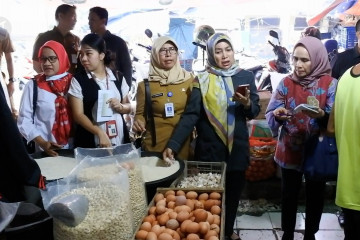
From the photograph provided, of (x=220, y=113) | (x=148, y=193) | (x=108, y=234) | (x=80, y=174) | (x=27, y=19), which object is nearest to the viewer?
(x=108, y=234)

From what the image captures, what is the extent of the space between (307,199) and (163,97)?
1.11m

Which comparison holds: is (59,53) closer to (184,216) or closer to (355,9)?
(184,216)

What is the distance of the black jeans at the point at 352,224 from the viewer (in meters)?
1.79

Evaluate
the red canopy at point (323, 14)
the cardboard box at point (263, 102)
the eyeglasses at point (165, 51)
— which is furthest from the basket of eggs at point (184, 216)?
the red canopy at point (323, 14)

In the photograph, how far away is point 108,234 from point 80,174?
0.28m

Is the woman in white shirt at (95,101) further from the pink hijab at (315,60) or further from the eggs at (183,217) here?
the pink hijab at (315,60)

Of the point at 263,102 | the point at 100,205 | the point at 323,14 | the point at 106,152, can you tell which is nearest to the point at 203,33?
the point at 263,102

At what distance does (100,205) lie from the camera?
1.22 metres

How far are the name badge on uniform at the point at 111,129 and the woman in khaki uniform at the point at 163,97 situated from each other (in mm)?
141

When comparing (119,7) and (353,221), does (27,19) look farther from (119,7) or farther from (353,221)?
(353,221)

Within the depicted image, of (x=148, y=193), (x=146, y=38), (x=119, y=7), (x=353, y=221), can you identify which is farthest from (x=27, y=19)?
(x=353, y=221)

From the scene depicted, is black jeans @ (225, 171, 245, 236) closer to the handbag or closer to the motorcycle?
the handbag

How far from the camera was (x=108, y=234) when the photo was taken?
3.89 ft

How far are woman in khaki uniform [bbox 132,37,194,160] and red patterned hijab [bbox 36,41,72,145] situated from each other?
1.38 feet
